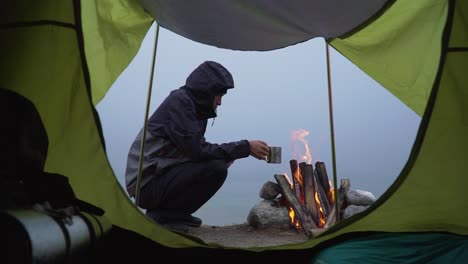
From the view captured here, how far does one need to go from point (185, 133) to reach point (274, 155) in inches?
19.5

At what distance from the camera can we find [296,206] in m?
3.62

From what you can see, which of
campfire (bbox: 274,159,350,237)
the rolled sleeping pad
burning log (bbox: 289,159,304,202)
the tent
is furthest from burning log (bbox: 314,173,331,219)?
the rolled sleeping pad

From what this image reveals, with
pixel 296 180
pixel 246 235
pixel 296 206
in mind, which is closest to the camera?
pixel 246 235

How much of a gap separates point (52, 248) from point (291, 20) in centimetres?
157

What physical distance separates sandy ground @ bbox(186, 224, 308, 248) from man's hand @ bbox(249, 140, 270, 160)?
2.74 ft

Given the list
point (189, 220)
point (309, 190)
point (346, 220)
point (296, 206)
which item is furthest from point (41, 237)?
point (309, 190)

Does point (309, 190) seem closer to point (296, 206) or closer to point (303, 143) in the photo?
point (296, 206)

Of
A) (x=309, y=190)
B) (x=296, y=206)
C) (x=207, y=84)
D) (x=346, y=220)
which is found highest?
(x=207, y=84)

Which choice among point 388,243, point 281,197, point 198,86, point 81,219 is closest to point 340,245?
point 388,243

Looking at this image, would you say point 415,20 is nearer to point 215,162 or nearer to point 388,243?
point 388,243

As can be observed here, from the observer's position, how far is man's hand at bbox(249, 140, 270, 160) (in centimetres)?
238

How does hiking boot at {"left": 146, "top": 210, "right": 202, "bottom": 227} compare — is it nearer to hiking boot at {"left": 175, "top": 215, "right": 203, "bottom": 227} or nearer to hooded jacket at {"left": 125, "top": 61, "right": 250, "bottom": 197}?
hiking boot at {"left": 175, "top": 215, "right": 203, "bottom": 227}

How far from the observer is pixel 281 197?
3.88 meters

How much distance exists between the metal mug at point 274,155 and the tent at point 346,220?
28.8 inches
